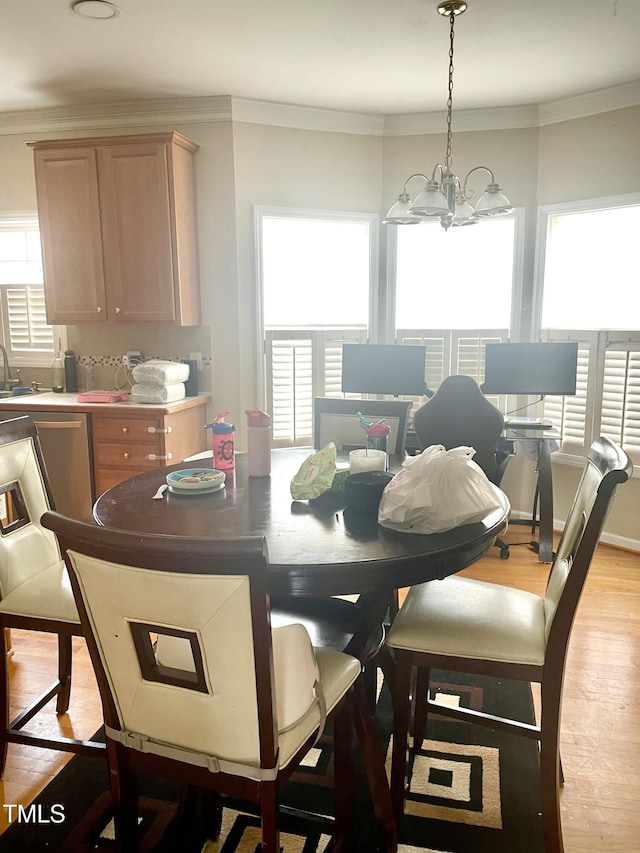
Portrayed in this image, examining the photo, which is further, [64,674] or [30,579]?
[64,674]

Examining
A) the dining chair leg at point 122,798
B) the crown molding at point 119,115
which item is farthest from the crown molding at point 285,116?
the dining chair leg at point 122,798

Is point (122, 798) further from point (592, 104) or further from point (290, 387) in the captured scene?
point (592, 104)

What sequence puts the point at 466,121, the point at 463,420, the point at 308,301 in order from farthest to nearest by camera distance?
1. the point at 308,301
2. the point at 466,121
3. the point at 463,420

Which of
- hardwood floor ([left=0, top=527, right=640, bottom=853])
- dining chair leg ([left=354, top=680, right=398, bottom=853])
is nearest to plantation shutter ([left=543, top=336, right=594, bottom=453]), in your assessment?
hardwood floor ([left=0, top=527, right=640, bottom=853])

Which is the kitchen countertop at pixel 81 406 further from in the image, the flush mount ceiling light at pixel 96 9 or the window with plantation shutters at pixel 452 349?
the flush mount ceiling light at pixel 96 9

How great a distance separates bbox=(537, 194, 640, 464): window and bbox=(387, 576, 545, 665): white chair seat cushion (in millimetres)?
2302

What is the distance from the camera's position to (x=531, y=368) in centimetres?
383

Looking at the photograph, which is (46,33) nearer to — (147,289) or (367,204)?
(147,289)

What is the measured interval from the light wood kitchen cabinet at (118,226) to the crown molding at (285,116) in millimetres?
274

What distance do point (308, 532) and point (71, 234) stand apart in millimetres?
3037

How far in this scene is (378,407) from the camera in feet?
→ 10.0

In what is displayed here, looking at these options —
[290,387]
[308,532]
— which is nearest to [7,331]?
[290,387]

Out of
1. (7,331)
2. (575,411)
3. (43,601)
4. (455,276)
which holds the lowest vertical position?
(43,601)

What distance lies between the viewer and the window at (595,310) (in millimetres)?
3793
